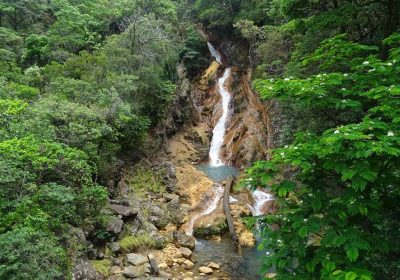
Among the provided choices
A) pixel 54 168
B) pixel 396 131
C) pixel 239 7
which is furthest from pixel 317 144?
pixel 239 7

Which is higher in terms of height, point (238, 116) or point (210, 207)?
point (238, 116)

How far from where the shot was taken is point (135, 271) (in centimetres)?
1089

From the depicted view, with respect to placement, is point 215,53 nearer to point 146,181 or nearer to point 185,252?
point 146,181

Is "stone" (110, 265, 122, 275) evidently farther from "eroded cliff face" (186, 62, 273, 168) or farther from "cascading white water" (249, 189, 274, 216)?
"eroded cliff face" (186, 62, 273, 168)

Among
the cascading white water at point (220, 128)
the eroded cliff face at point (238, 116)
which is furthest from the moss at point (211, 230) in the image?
the cascading white water at point (220, 128)

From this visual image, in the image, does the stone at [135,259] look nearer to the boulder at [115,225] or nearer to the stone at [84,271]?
the boulder at [115,225]

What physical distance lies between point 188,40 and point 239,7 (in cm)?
568

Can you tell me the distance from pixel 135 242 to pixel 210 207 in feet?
17.7

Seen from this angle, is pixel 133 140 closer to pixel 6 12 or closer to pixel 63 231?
pixel 63 231

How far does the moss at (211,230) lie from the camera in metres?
14.8

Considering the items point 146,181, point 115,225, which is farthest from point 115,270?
point 146,181

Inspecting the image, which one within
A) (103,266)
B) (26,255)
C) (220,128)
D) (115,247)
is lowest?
(103,266)

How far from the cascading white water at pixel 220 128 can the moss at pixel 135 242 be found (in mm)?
12592

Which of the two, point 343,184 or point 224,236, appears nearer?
point 343,184
